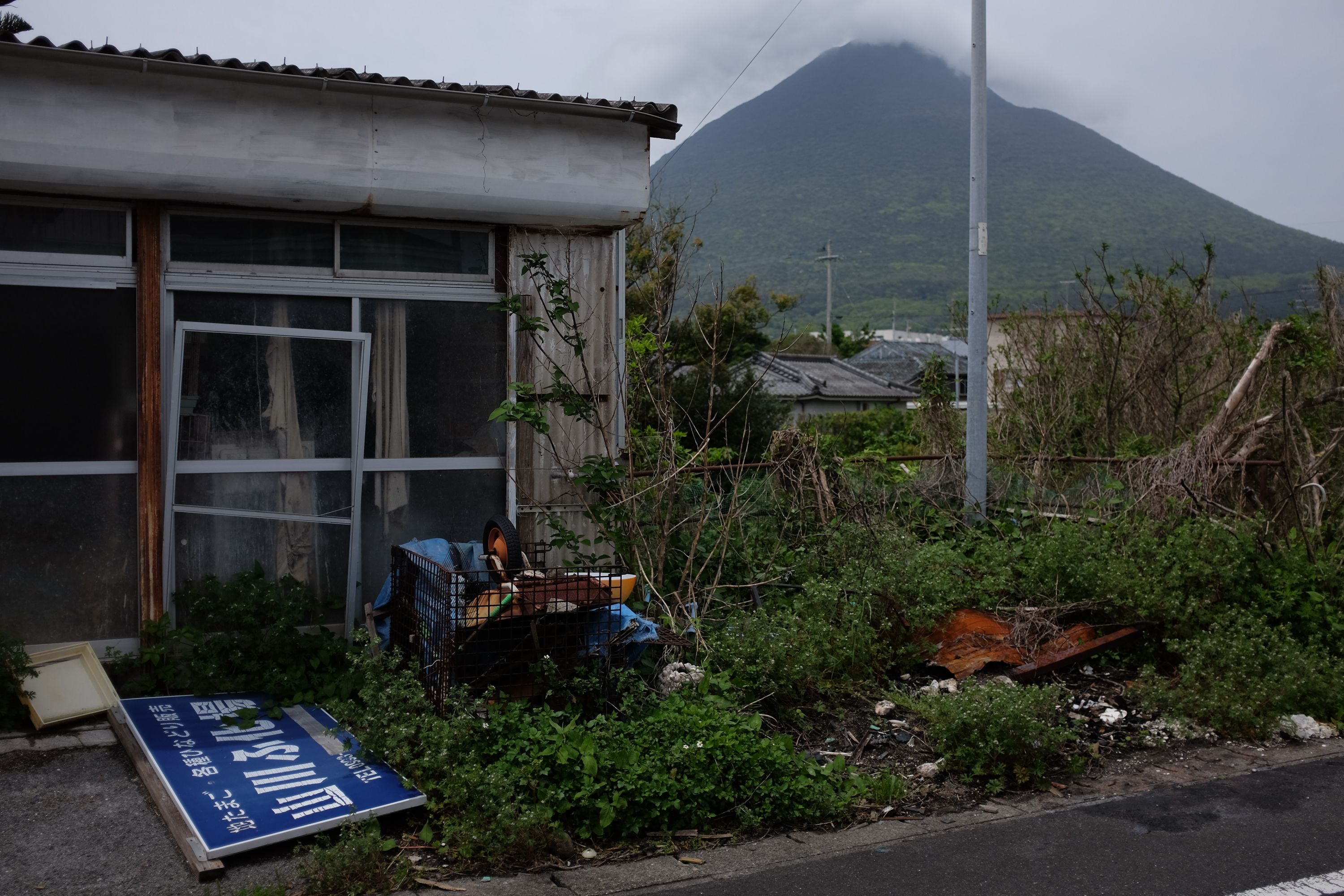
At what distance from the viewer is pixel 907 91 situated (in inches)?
7032

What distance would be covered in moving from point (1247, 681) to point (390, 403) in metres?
5.66

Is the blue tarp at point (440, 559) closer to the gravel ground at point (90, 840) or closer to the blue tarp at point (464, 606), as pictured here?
the blue tarp at point (464, 606)

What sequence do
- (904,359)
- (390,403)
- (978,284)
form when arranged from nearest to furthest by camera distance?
(390,403) → (978,284) → (904,359)

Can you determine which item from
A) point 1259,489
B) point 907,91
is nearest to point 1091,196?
point 907,91

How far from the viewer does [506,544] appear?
5.65 meters

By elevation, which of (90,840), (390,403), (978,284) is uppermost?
(978,284)

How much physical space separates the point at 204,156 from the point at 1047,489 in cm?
728

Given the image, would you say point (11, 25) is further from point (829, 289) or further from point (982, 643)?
point (829, 289)

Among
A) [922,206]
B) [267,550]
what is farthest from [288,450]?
[922,206]

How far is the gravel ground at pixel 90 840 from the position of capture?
3.70 meters

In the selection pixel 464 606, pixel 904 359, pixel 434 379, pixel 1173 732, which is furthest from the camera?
pixel 904 359

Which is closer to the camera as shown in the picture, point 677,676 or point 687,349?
point 677,676

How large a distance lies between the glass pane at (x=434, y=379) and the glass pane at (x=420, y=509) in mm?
160

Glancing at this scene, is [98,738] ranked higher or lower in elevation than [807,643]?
lower
